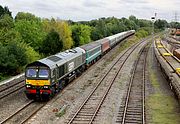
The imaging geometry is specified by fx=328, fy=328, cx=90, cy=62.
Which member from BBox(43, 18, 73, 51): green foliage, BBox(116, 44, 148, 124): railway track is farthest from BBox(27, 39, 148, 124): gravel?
BBox(43, 18, 73, 51): green foliage

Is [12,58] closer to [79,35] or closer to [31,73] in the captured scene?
[31,73]

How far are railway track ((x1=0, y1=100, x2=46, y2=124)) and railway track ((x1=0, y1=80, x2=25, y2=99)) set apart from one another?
3.74 m

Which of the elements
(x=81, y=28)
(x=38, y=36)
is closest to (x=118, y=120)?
(x=38, y=36)

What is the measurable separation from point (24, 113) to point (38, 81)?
3390mm

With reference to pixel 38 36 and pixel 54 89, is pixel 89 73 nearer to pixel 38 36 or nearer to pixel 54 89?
pixel 54 89

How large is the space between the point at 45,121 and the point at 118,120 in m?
4.61

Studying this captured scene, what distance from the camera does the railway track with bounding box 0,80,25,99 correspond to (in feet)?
92.8

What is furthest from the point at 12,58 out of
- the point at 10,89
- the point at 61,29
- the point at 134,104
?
the point at 61,29

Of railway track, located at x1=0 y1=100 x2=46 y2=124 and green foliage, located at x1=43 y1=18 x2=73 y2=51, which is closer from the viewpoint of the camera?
railway track, located at x1=0 y1=100 x2=46 y2=124

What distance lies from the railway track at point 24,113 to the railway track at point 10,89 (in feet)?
12.3

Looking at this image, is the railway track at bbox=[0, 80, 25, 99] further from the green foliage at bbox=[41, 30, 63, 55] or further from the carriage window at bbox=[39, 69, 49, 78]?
the green foliage at bbox=[41, 30, 63, 55]

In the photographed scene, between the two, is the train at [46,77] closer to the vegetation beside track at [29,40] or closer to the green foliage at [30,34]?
the vegetation beside track at [29,40]

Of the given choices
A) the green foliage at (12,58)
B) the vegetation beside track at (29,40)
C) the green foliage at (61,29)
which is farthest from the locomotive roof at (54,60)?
the green foliage at (61,29)

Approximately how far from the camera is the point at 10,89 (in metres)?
30.5
